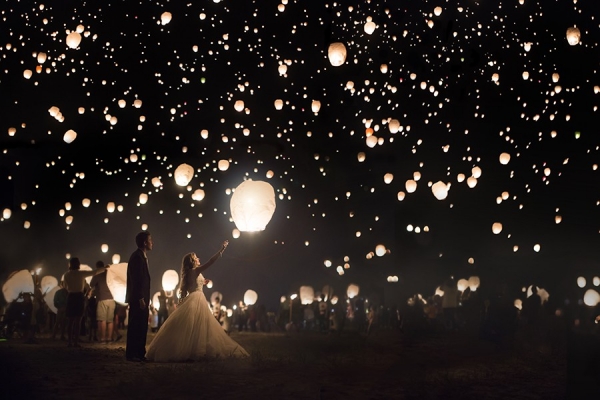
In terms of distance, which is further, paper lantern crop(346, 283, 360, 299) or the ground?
paper lantern crop(346, 283, 360, 299)

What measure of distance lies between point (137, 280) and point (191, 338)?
0.97m

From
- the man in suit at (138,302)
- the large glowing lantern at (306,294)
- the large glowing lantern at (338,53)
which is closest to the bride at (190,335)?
the man in suit at (138,302)

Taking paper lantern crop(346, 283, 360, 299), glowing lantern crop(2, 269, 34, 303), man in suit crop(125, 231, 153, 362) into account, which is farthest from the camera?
paper lantern crop(346, 283, 360, 299)

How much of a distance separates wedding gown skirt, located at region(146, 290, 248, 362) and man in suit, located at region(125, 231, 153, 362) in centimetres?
18

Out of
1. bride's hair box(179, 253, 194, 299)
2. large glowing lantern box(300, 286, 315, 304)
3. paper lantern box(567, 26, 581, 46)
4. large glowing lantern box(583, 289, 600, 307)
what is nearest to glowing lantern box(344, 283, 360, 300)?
large glowing lantern box(300, 286, 315, 304)

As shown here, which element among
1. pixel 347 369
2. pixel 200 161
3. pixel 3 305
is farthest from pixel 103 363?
pixel 200 161

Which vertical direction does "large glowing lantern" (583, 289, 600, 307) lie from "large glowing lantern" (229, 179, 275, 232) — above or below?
below

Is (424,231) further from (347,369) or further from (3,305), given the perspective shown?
(347,369)

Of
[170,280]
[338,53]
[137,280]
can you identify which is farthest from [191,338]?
[170,280]

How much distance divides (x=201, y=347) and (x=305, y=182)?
773 inches

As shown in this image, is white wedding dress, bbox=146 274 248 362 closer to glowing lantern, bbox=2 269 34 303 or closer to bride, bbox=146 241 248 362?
bride, bbox=146 241 248 362

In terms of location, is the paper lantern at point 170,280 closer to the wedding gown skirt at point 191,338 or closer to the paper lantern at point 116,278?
the paper lantern at point 116,278

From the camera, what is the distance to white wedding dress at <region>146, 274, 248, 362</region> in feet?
27.0

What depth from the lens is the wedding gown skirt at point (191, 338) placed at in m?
8.22
